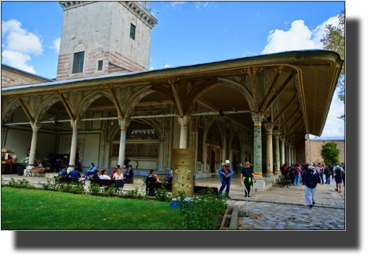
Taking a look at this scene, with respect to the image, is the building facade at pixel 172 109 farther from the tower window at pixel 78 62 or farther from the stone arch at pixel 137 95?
the tower window at pixel 78 62

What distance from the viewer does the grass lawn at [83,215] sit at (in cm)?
427

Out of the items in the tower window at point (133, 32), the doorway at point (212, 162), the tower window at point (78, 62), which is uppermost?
the tower window at point (133, 32)

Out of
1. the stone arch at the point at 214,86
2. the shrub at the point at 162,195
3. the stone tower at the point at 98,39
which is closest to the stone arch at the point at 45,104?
the stone tower at the point at 98,39

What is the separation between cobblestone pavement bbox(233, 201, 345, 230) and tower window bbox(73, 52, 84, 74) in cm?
1797

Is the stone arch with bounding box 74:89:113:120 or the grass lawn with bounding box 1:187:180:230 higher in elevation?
the stone arch with bounding box 74:89:113:120

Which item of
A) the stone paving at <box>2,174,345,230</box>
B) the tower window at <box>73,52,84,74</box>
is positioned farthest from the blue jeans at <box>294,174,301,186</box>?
the tower window at <box>73,52,84,74</box>

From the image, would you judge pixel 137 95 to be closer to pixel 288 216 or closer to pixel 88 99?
pixel 88 99

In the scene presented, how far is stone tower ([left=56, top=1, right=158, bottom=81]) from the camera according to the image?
18750mm

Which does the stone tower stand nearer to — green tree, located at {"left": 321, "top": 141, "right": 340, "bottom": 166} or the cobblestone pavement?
the cobblestone pavement

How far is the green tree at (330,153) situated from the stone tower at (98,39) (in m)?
34.7
